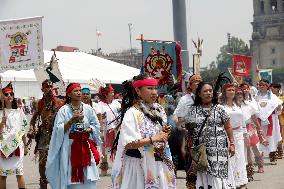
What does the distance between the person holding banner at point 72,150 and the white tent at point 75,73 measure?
85.7ft

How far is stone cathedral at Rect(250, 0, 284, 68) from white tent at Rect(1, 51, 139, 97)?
93562 millimetres

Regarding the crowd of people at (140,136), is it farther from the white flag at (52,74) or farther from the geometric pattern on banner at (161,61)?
the white flag at (52,74)

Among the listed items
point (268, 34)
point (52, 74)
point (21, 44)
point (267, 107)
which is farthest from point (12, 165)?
point (268, 34)

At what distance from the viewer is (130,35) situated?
110062mm

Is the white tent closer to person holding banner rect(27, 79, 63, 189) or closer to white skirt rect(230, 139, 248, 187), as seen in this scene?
person holding banner rect(27, 79, 63, 189)

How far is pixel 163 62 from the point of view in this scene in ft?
40.2

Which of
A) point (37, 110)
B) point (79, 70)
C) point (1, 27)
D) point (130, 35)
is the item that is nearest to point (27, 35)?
point (1, 27)

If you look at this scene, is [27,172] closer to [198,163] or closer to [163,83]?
[163,83]

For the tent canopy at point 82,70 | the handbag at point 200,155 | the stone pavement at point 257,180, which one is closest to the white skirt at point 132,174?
the handbag at point 200,155

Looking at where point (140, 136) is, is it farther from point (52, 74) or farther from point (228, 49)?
point (228, 49)

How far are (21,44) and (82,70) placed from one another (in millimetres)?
29983

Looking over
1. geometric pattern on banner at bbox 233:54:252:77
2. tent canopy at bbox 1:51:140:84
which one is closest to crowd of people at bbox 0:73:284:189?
geometric pattern on banner at bbox 233:54:252:77

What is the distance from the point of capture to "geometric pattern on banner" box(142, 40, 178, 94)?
12.1m

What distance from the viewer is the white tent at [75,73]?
37.7 meters
